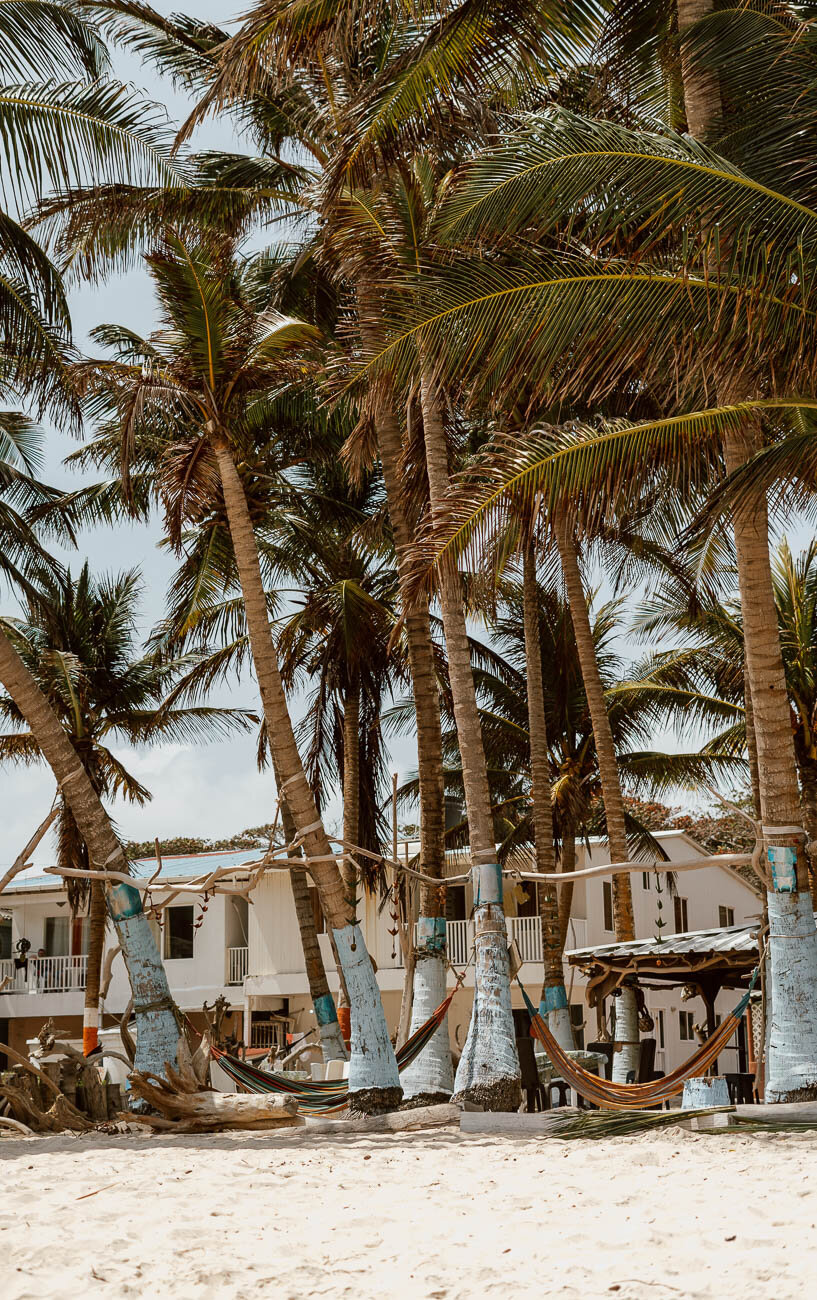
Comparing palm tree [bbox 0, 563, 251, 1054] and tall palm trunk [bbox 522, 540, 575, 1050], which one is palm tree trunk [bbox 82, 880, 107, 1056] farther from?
tall palm trunk [bbox 522, 540, 575, 1050]

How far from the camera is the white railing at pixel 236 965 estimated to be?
86.9 feet

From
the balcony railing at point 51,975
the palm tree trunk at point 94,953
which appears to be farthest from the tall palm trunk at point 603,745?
the balcony railing at point 51,975

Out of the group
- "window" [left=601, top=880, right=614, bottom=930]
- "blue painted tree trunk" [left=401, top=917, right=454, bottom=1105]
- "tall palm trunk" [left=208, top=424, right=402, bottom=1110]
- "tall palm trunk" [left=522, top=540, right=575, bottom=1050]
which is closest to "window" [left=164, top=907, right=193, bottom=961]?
"window" [left=601, top=880, right=614, bottom=930]

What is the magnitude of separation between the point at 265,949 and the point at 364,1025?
1523 centimetres

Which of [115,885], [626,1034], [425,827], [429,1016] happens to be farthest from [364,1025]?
[626,1034]

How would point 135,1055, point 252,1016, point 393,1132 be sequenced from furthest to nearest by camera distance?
point 252,1016 → point 135,1055 → point 393,1132

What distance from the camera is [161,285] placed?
12.5 m

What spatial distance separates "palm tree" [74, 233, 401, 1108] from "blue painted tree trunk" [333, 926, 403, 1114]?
0.01 metres

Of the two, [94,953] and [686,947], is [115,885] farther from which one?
[94,953]

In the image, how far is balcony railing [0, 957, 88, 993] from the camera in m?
27.3

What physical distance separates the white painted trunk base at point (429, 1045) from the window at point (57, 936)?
18320 millimetres

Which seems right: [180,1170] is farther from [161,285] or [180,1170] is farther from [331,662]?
[331,662]

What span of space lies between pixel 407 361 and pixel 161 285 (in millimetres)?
3739

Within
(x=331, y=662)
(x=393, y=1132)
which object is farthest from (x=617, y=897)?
(x=393, y=1132)
